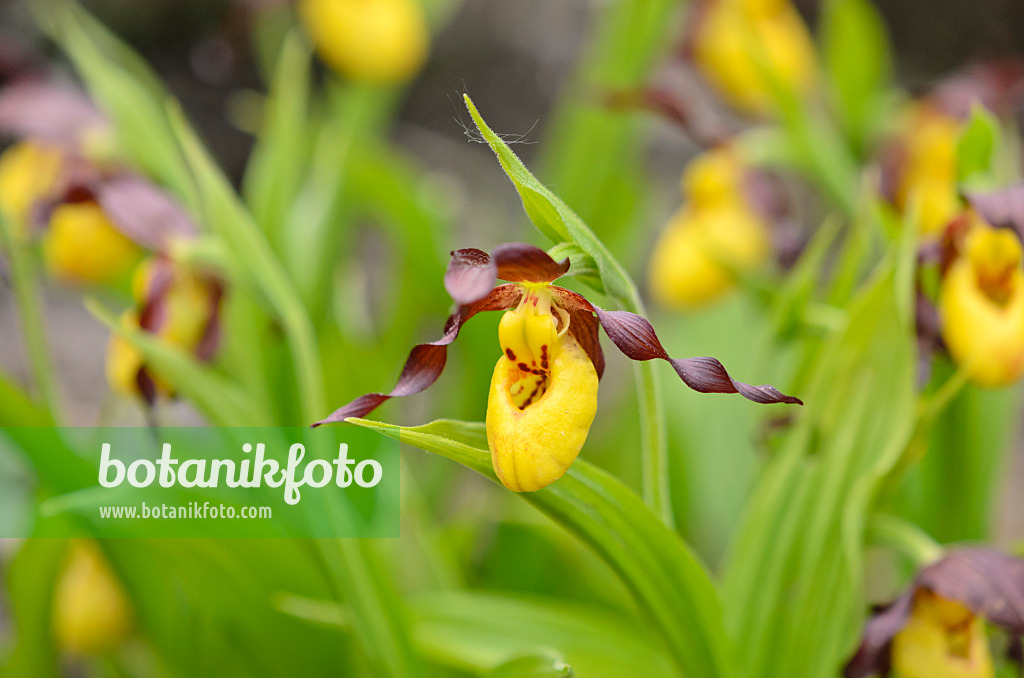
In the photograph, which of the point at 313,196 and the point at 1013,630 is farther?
the point at 313,196

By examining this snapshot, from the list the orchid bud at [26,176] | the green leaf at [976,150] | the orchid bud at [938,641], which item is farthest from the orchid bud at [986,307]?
the orchid bud at [26,176]

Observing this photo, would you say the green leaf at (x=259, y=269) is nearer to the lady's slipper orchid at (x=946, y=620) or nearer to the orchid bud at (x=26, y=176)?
the orchid bud at (x=26, y=176)

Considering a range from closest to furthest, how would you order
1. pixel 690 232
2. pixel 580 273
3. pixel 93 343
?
pixel 580 273 < pixel 690 232 < pixel 93 343

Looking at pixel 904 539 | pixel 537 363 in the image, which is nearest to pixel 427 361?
pixel 537 363

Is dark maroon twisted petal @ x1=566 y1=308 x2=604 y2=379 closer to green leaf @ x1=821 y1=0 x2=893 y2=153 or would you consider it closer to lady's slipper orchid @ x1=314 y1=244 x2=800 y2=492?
lady's slipper orchid @ x1=314 y1=244 x2=800 y2=492

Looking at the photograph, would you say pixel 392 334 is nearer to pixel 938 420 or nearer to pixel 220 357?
pixel 220 357

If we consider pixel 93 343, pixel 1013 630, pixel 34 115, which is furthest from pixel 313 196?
pixel 93 343
